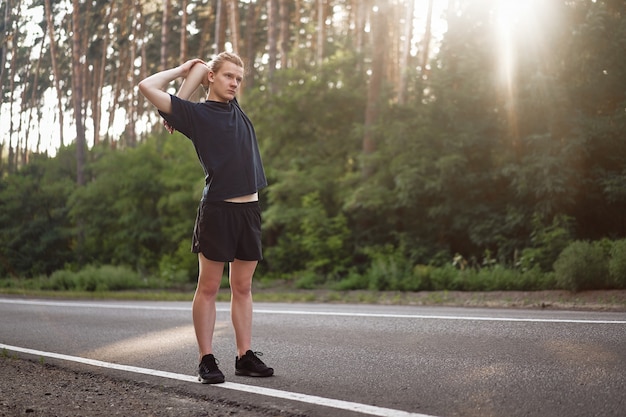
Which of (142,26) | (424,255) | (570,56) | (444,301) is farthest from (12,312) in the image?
(142,26)

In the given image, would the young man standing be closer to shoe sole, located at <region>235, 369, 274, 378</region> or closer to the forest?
shoe sole, located at <region>235, 369, 274, 378</region>

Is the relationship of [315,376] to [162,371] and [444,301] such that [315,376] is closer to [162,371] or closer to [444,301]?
[162,371]

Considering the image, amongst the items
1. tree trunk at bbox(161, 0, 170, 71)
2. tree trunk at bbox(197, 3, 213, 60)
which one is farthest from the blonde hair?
tree trunk at bbox(197, 3, 213, 60)

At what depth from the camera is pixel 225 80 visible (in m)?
4.99

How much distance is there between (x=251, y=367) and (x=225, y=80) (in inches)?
80.5

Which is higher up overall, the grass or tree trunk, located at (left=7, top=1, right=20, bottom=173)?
tree trunk, located at (left=7, top=1, right=20, bottom=173)

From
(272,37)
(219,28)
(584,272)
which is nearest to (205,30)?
(219,28)

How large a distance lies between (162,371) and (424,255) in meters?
13.6

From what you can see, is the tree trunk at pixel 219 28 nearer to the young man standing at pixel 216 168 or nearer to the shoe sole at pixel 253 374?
the young man standing at pixel 216 168

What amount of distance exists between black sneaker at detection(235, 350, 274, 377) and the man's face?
1.86 meters

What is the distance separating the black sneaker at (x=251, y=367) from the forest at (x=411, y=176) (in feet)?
26.1

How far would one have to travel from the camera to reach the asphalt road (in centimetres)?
419

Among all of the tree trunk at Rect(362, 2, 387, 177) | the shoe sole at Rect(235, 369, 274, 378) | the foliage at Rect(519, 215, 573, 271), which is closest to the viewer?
the shoe sole at Rect(235, 369, 274, 378)

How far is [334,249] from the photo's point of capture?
67.7ft
